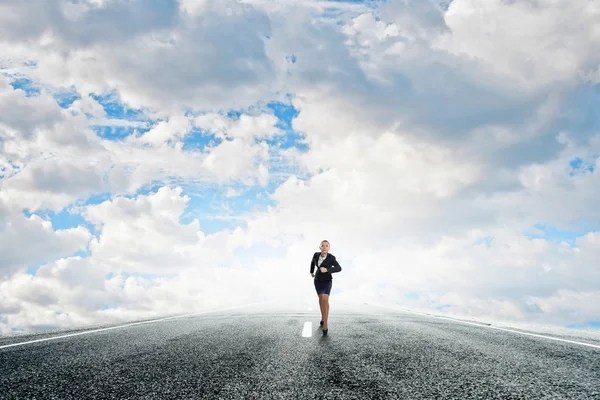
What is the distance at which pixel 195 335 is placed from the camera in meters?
7.64

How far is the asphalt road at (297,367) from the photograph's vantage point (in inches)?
143

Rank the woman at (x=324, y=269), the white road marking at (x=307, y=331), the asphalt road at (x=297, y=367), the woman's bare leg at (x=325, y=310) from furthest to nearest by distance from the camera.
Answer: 1. the woman at (x=324, y=269)
2. the woman's bare leg at (x=325, y=310)
3. the white road marking at (x=307, y=331)
4. the asphalt road at (x=297, y=367)

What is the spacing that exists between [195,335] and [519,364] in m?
5.50

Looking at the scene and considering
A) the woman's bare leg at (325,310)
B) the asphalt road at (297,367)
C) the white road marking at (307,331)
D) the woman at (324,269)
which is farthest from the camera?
the woman at (324,269)

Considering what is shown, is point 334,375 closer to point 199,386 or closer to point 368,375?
point 368,375

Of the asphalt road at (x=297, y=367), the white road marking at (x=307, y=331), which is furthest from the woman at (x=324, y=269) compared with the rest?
the asphalt road at (x=297, y=367)

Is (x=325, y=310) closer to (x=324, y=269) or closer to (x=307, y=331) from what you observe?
(x=307, y=331)

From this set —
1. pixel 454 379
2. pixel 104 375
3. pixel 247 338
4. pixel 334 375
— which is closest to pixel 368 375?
pixel 334 375

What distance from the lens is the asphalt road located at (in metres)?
3.64

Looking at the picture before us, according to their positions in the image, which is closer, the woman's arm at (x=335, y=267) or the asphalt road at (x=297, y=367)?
the asphalt road at (x=297, y=367)

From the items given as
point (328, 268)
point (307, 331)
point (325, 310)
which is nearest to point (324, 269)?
point (328, 268)

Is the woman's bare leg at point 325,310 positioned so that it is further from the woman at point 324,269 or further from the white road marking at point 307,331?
the white road marking at point 307,331

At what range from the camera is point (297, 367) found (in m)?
4.61

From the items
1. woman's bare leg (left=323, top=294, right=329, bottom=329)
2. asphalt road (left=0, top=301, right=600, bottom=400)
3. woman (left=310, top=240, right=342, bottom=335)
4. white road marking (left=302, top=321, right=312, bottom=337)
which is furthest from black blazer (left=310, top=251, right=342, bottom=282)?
asphalt road (left=0, top=301, right=600, bottom=400)
